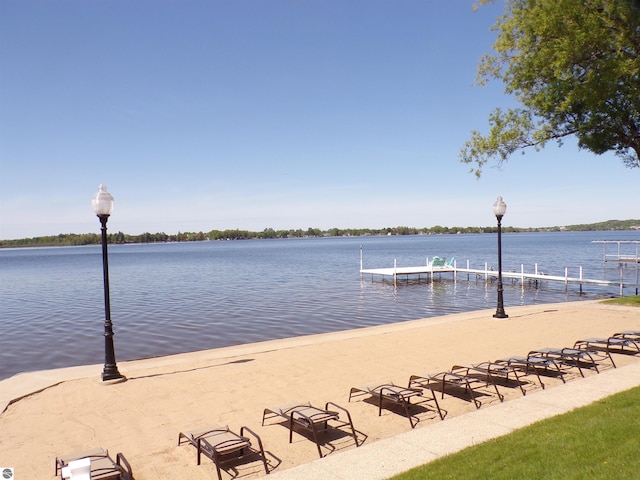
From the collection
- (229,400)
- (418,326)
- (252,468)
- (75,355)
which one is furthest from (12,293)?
(252,468)

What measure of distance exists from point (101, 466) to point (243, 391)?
4593mm

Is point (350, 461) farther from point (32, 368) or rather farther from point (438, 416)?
point (32, 368)

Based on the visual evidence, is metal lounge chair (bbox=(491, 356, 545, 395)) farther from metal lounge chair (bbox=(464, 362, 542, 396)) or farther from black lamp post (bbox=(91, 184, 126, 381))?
black lamp post (bbox=(91, 184, 126, 381))

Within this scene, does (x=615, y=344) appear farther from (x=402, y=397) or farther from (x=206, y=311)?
(x=206, y=311)

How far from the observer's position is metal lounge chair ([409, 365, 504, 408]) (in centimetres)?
970

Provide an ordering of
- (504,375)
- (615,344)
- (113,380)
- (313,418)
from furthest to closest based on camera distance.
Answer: (615,344)
(113,380)
(504,375)
(313,418)

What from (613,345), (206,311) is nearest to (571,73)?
(613,345)

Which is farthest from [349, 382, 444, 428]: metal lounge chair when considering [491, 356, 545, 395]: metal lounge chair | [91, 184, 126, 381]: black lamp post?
[91, 184, 126, 381]: black lamp post

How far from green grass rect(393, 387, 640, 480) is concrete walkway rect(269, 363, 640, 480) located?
1.11 ft

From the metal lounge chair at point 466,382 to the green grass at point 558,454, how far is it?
222 cm

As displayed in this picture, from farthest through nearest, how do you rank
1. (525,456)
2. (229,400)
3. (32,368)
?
1. (32,368)
2. (229,400)
3. (525,456)

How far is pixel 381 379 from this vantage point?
1136 centimetres

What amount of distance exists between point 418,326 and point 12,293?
1580 inches

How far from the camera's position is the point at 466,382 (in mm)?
9602
